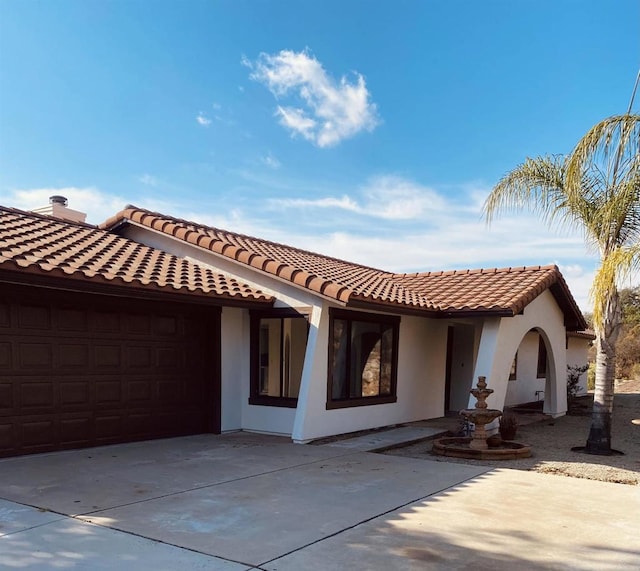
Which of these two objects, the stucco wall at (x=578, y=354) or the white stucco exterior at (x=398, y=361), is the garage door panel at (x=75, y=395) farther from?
the stucco wall at (x=578, y=354)

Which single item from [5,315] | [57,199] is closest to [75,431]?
[5,315]

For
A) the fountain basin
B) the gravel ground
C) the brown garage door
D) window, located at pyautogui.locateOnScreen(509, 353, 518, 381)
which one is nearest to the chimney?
the brown garage door

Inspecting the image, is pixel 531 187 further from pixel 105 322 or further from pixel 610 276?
pixel 105 322

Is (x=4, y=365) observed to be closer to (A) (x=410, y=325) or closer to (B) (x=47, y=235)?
(B) (x=47, y=235)

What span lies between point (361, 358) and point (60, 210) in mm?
8057

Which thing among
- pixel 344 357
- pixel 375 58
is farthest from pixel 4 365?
pixel 375 58

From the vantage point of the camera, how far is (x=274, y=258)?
473 inches

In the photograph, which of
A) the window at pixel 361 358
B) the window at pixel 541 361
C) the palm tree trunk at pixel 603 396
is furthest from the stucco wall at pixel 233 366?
the window at pixel 541 361

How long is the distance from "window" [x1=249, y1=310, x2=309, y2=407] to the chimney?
5891 millimetres

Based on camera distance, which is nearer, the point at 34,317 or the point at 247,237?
the point at 34,317

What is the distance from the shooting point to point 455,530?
519 cm

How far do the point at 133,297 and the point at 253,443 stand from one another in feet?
10.6

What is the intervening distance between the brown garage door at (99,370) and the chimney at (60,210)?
209 inches

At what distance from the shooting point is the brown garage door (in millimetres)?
7879
